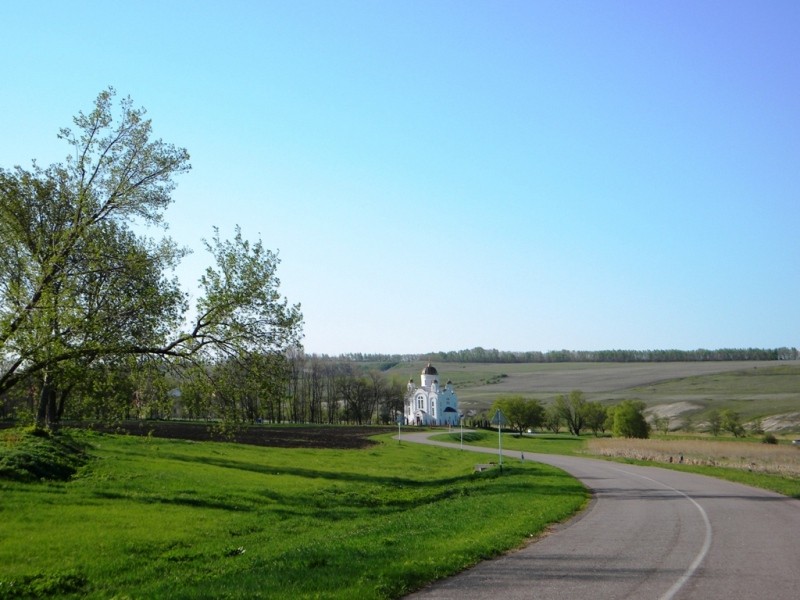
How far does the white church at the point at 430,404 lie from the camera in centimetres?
14888

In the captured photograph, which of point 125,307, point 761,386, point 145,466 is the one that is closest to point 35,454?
point 145,466

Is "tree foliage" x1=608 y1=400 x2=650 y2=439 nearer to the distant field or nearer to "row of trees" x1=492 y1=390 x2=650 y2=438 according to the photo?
"row of trees" x1=492 y1=390 x2=650 y2=438

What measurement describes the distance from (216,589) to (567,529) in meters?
10.3

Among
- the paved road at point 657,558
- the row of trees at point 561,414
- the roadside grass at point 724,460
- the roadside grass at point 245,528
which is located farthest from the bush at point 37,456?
the row of trees at point 561,414

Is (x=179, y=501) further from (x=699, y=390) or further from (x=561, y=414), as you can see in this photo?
(x=699, y=390)

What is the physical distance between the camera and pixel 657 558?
1351cm

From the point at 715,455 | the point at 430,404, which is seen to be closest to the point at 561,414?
the point at 430,404

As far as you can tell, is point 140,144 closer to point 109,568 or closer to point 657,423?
point 109,568

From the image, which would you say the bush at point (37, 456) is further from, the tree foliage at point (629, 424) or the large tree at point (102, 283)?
the tree foliage at point (629, 424)

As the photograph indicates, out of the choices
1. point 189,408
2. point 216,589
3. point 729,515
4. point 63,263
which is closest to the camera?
point 216,589

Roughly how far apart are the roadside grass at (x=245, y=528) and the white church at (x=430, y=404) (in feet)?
374

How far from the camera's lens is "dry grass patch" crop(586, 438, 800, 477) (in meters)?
40.6

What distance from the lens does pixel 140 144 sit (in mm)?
20844

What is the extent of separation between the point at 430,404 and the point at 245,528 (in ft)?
437
